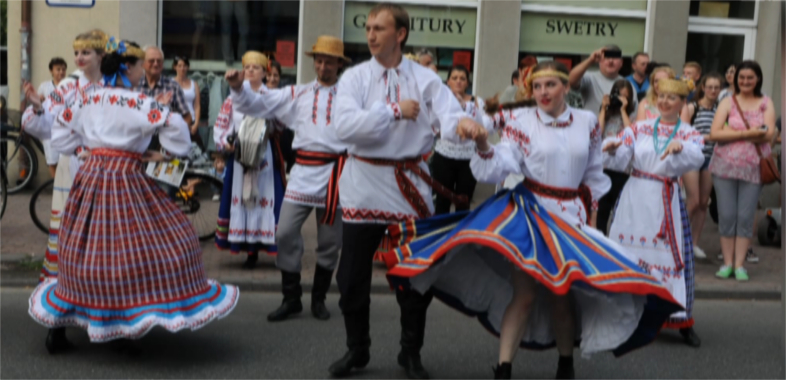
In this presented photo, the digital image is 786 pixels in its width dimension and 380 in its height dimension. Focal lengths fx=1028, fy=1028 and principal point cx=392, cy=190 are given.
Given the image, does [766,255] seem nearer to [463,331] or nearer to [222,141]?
[463,331]

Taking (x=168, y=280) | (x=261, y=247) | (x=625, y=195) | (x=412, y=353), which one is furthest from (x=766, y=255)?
(x=168, y=280)

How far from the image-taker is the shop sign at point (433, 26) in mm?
12125

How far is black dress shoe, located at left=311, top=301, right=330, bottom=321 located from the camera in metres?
6.84

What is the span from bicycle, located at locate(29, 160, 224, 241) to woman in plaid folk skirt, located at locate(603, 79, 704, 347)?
413 cm

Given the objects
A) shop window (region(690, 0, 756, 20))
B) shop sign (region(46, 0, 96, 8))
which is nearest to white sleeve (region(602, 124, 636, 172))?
shop sign (region(46, 0, 96, 8))

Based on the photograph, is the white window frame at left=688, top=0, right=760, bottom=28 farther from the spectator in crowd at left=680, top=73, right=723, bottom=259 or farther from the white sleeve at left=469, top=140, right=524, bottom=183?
the white sleeve at left=469, top=140, right=524, bottom=183

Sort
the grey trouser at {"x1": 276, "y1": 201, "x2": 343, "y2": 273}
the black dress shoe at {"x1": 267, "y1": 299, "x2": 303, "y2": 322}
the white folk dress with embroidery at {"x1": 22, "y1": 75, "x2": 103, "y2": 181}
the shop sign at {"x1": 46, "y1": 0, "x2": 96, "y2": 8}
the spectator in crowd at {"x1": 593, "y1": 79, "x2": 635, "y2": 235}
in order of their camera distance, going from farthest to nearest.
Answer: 1. the shop sign at {"x1": 46, "y1": 0, "x2": 96, "y2": 8}
2. the spectator in crowd at {"x1": 593, "y1": 79, "x2": 635, "y2": 235}
3. the black dress shoe at {"x1": 267, "y1": 299, "x2": 303, "y2": 322}
4. the grey trouser at {"x1": 276, "y1": 201, "x2": 343, "y2": 273}
5. the white folk dress with embroidery at {"x1": 22, "y1": 75, "x2": 103, "y2": 181}

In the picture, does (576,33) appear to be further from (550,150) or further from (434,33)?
(550,150)

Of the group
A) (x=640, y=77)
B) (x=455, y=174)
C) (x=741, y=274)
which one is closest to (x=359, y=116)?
(x=455, y=174)

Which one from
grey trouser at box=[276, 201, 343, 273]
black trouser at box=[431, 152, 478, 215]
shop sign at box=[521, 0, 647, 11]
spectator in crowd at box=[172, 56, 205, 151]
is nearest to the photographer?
grey trouser at box=[276, 201, 343, 273]

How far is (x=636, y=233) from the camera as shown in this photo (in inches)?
257

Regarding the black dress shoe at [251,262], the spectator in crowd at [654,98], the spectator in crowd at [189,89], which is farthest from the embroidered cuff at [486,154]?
the spectator in crowd at [189,89]

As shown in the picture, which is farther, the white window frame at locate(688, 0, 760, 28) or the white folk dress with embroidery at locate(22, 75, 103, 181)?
the white window frame at locate(688, 0, 760, 28)

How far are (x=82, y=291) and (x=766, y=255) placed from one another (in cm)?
696
